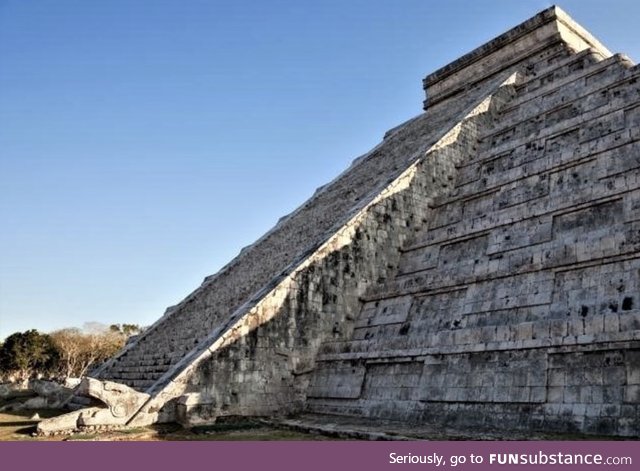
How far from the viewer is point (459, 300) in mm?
9570

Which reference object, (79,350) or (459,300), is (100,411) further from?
(79,350)

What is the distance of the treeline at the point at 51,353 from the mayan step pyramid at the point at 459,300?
32924 mm

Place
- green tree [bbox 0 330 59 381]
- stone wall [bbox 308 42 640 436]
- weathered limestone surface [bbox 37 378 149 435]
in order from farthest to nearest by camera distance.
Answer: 1. green tree [bbox 0 330 59 381]
2. weathered limestone surface [bbox 37 378 149 435]
3. stone wall [bbox 308 42 640 436]

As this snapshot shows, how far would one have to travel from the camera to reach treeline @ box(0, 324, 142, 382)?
43375 mm

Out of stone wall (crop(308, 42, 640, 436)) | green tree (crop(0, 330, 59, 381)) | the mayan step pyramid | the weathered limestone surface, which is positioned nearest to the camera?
stone wall (crop(308, 42, 640, 436))

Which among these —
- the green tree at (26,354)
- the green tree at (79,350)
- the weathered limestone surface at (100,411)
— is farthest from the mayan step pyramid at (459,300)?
the green tree at (26,354)

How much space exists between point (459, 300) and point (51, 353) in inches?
1762

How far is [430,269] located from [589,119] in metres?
4.80

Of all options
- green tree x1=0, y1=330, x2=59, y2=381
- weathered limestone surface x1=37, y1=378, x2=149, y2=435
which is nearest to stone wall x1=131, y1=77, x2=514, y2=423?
weathered limestone surface x1=37, y1=378, x2=149, y2=435

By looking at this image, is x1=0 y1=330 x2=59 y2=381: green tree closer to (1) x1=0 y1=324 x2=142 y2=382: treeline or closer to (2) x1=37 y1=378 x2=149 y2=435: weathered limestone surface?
(1) x1=0 y1=324 x2=142 y2=382: treeline

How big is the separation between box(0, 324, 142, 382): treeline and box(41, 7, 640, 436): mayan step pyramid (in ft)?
108

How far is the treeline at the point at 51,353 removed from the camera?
4338 centimetres

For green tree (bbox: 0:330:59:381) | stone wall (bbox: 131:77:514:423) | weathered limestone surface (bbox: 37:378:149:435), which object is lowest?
green tree (bbox: 0:330:59:381)

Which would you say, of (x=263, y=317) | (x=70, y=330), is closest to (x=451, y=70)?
(x=263, y=317)
